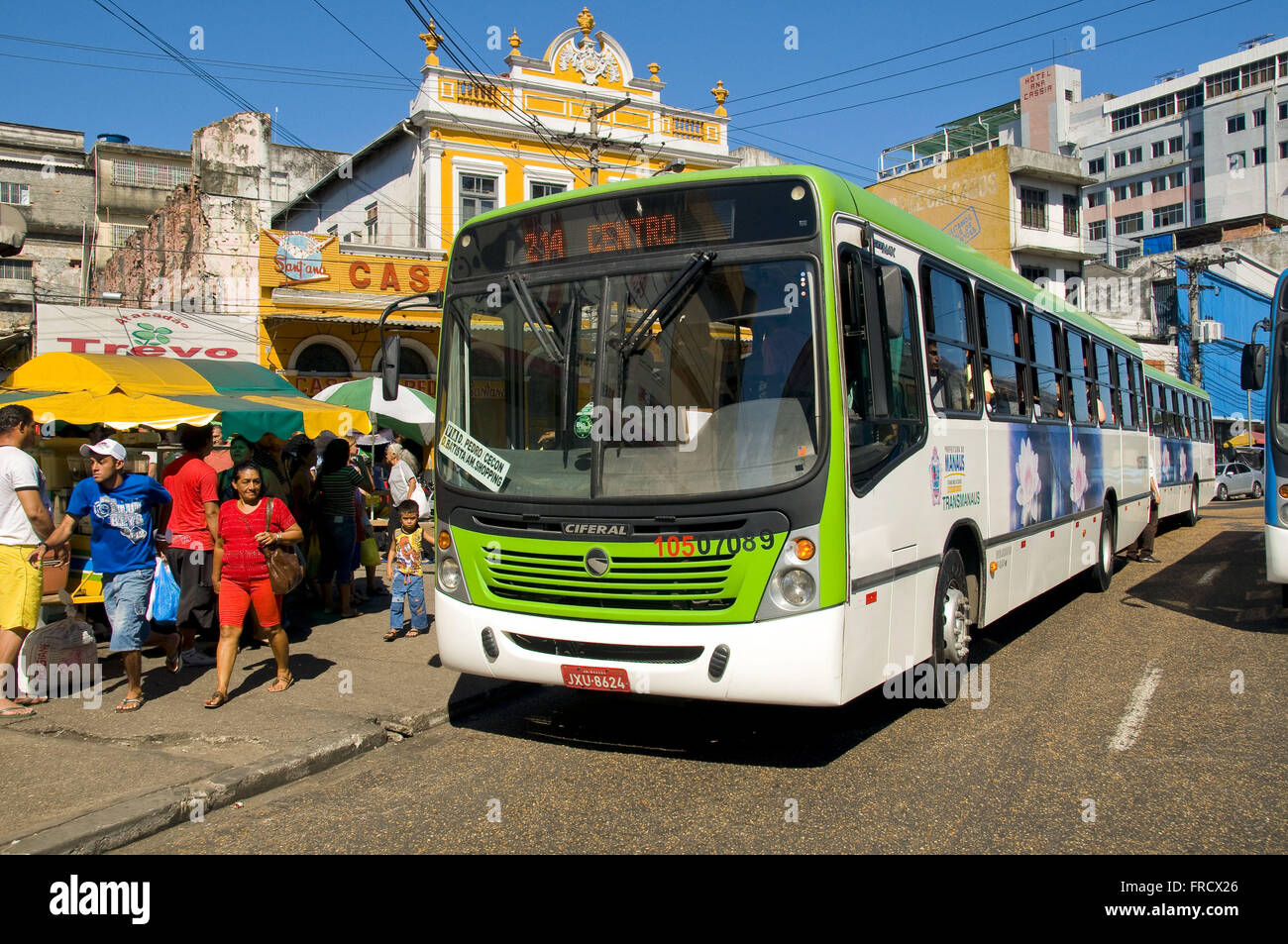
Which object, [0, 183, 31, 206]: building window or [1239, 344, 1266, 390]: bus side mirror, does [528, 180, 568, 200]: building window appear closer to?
[1239, 344, 1266, 390]: bus side mirror

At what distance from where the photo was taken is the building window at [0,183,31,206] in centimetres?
4362

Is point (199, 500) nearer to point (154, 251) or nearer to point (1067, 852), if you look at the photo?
point (1067, 852)

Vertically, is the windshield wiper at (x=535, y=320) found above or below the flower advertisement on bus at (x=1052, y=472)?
above

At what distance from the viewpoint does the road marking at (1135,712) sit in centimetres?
586

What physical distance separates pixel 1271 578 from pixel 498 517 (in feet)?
24.0

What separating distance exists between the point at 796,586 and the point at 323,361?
69.0 feet

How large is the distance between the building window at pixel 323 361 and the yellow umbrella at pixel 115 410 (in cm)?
1510

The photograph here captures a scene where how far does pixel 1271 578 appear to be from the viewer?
8.98 m

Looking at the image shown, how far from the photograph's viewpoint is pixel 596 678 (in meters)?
5.39

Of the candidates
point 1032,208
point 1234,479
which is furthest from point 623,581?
point 1032,208

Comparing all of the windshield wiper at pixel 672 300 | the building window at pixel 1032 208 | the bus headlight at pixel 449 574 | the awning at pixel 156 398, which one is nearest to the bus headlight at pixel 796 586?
the windshield wiper at pixel 672 300

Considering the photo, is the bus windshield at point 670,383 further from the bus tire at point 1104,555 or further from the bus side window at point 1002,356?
the bus tire at point 1104,555

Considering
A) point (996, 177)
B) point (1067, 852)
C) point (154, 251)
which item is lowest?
point (1067, 852)
